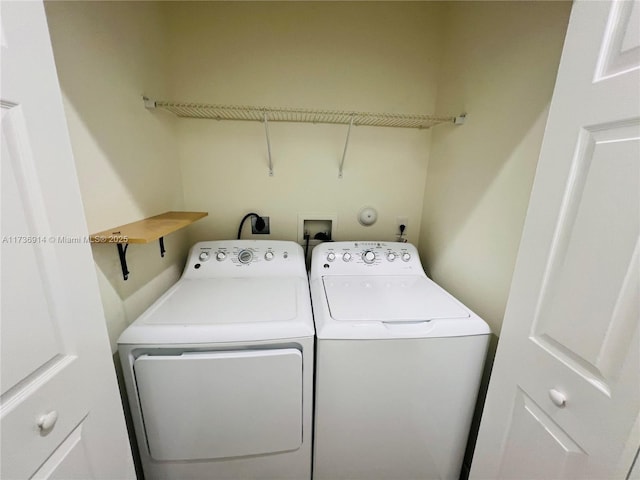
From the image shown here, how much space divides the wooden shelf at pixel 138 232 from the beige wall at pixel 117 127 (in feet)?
0.09

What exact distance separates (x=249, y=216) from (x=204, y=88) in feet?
2.74

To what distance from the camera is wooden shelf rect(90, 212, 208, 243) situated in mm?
954

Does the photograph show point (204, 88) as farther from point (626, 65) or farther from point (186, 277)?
point (626, 65)

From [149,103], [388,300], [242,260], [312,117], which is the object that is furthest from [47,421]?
[312,117]

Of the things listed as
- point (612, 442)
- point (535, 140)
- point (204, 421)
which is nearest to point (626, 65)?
point (535, 140)

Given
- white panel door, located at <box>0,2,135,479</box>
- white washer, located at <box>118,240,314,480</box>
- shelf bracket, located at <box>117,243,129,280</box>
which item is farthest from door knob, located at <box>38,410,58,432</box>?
shelf bracket, located at <box>117,243,129,280</box>

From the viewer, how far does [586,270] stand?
0.60m

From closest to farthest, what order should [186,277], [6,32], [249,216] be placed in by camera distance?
[6,32] → [186,277] → [249,216]

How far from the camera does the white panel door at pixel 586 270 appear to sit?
1.73 ft

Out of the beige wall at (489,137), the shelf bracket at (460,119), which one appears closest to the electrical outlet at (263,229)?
the beige wall at (489,137)

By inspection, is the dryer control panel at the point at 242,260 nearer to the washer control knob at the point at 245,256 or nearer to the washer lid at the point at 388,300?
the washer control knob at the point at 245,256

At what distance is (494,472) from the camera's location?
3.03ft

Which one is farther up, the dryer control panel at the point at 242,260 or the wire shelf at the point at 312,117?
the wire shelf at the point at 312,117

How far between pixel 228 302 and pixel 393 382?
812 millimetres
